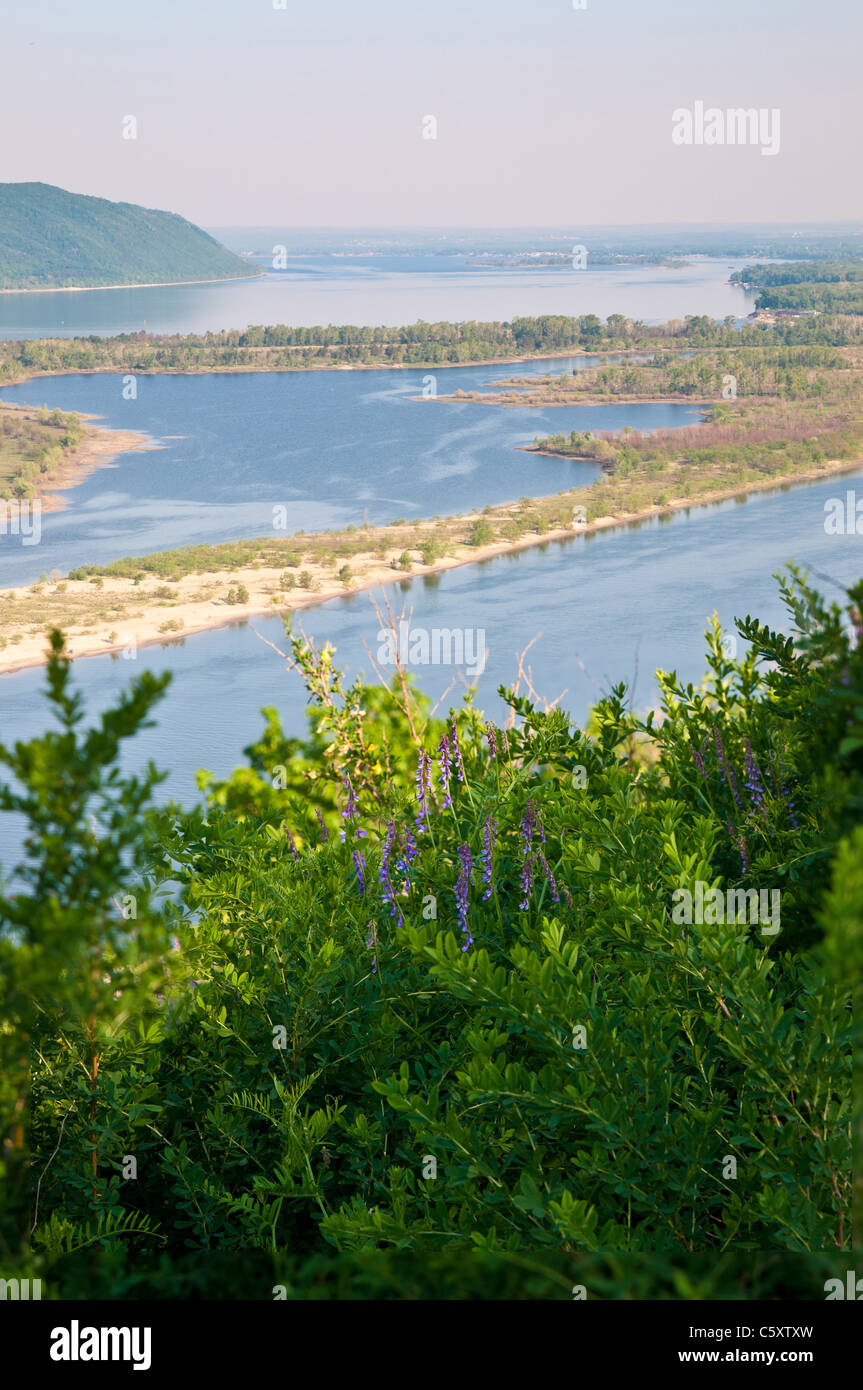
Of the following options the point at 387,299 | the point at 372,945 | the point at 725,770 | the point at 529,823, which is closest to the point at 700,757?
the point at 725,770

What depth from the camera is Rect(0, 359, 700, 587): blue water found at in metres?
36.4

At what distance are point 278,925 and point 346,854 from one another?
0.44 metres

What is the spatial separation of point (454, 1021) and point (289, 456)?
43409 millimetres

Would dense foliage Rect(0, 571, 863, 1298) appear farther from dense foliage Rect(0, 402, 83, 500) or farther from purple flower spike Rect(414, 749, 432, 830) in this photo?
dense foliage Rect(0, 402, 83, 500)

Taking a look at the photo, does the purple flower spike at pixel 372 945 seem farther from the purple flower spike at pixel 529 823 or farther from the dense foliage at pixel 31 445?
the dense foliage at pixel 31 445

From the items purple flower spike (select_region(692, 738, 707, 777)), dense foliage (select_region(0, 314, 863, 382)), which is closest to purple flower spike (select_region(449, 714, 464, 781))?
purple flower spike (select_region(692, 738, 707, 777))

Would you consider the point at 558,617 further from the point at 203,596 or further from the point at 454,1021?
the point at 454,1021

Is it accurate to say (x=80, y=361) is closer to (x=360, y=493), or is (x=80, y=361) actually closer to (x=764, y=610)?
(x=360, y=493)

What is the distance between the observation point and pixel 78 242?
2813 inches

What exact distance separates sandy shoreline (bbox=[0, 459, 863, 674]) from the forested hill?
153 feet

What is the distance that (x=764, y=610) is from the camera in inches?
1036

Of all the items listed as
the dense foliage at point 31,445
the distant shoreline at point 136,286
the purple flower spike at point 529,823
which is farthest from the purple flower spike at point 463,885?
the distant shoreline at point 136,286

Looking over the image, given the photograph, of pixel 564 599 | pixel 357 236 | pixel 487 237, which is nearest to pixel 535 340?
pixel 564 599

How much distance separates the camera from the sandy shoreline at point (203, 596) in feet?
77.5
